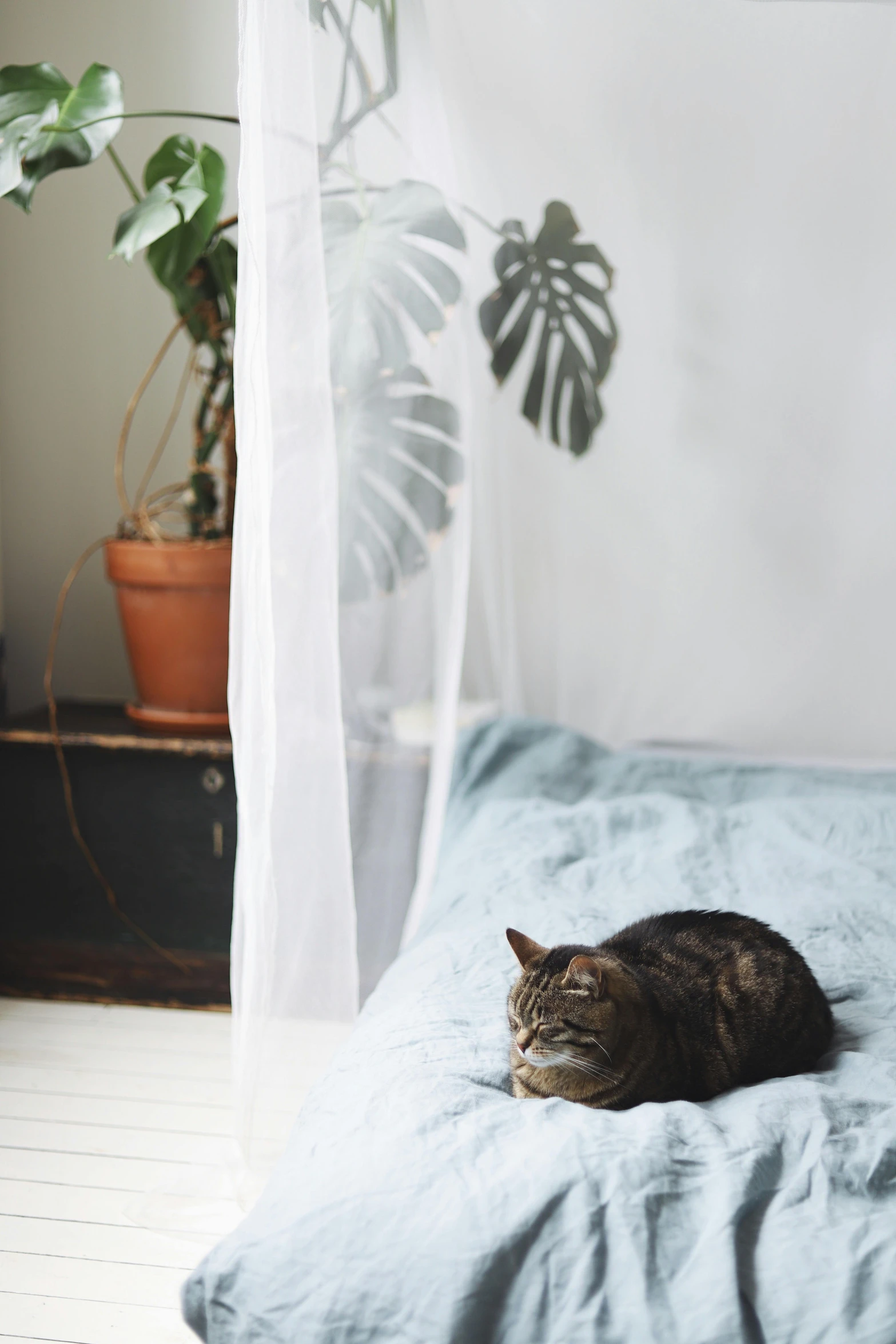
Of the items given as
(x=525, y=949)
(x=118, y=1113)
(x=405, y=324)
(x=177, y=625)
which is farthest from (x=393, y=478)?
(x=118, y=1113)

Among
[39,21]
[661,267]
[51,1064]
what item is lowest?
[51,1064]

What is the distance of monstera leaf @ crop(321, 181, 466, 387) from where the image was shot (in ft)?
5.09

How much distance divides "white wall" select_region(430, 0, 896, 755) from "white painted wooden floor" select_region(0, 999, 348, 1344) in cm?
90

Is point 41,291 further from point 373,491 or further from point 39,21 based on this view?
point 373,491

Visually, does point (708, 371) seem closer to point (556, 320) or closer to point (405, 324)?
point (556, 320)

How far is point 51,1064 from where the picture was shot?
77.7 inches

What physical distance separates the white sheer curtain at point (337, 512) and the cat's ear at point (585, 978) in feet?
1.57

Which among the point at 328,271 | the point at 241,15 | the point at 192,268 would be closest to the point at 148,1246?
the point at 328,271

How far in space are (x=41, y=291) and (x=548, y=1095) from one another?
225 cm

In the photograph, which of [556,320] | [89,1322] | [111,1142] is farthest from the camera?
[556,320]

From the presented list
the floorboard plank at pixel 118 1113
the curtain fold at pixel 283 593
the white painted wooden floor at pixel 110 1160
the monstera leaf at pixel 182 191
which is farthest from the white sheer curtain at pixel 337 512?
the monstera leaf at pixel 182 191

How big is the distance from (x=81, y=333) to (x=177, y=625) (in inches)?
32.9

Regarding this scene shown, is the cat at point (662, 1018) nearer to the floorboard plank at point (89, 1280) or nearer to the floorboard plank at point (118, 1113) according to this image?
the floorboard plank at point (89, 1280)

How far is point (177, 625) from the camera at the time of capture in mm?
2209
